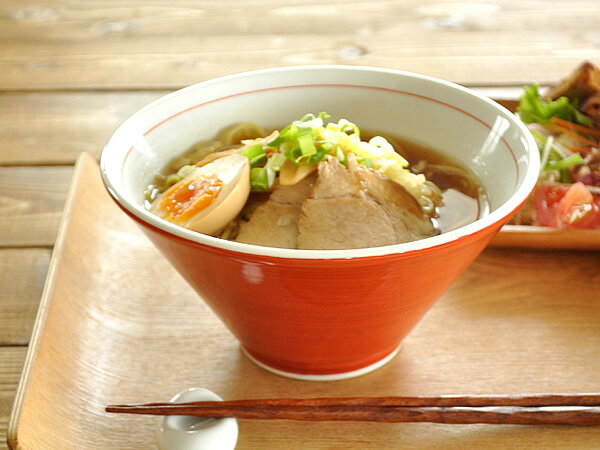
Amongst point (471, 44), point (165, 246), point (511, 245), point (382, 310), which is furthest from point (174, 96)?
point (471, 44)

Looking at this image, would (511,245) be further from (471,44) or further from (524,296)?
(471,44)

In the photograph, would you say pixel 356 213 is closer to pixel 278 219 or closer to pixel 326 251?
pixel 278 219

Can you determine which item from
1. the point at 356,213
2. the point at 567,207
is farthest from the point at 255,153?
the point at 567,207

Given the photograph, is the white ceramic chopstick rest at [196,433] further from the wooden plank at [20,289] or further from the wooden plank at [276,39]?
the wooden plank at [276,39]

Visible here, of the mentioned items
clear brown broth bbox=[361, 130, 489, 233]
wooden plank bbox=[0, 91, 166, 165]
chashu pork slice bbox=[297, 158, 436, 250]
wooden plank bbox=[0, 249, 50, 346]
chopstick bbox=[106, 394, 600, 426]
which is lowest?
wooden plank bbox=[0, 91, 166, 165]

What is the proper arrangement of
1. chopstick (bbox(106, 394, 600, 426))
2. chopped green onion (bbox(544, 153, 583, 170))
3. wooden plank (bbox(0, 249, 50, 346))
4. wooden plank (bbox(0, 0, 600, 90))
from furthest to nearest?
wooden plank (bbox(0, 0, 600, 90)) → chopped green onion (bbox(544, 153, 583, 170)) → wooden plank (bbox(0, 249, 50, 346)) → chopstick (bbox(106, 394, 600, 426))

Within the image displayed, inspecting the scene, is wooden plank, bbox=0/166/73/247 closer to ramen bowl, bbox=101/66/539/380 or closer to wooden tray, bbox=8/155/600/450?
wooden tray, bbox=8/155/600/450

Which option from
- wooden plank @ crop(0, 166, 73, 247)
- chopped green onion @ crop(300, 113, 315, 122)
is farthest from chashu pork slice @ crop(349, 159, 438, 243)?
wooden plank @ crop(0, 166, 73, 247)
